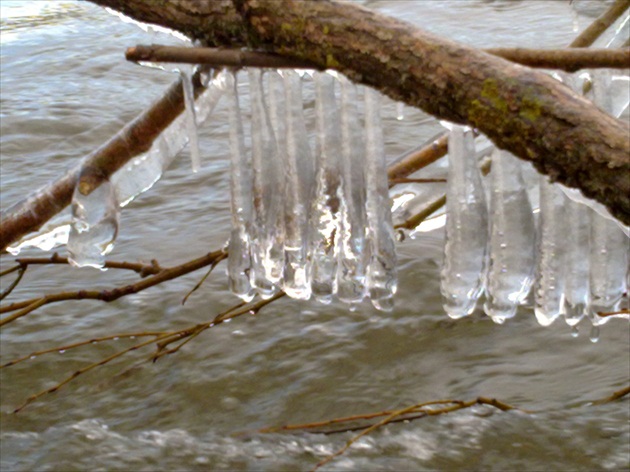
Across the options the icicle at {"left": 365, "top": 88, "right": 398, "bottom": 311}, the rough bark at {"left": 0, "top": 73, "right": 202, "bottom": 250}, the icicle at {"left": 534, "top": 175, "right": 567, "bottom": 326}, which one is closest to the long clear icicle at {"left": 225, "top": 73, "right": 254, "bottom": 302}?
the rough bark at {"left": 0, "top": 73, "right": 202, "bottom": 250}

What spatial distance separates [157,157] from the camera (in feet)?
6.23

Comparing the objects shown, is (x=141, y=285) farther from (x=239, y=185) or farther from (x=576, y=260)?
(x=576, y=260)

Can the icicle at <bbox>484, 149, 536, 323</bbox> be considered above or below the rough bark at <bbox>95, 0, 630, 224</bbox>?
below

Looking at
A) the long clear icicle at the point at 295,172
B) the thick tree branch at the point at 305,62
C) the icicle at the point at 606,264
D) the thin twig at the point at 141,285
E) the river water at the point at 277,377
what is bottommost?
the river water at the point at 277,377

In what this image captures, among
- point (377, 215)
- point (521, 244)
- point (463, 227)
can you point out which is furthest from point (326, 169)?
point (521, 244)

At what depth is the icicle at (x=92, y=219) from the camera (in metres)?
1.89

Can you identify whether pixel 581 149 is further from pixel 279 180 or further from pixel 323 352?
pixel 323 352

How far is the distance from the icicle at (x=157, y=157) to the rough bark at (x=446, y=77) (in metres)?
0.42

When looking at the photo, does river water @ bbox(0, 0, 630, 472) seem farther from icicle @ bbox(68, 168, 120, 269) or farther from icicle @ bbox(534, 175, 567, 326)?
icicle @ bbox(534, 175, 567, 326)

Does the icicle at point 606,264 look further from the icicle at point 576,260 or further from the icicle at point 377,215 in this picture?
the icicle at point 377,215

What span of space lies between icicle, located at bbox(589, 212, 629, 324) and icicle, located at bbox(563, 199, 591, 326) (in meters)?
0.01

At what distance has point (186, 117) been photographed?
1.87 m

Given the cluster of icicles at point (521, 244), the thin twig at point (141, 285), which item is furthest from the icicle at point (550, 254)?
the thin twig at point (141, 285)

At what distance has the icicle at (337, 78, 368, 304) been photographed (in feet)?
5.88
